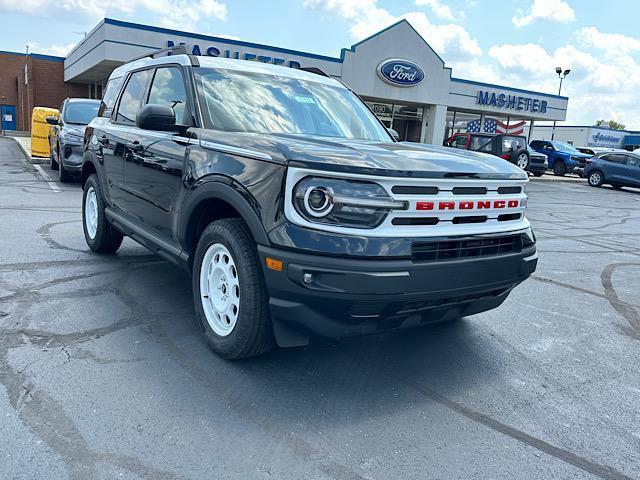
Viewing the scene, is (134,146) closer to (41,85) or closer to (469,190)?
(469,190)

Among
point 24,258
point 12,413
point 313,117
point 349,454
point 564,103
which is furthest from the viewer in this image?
point 564,103

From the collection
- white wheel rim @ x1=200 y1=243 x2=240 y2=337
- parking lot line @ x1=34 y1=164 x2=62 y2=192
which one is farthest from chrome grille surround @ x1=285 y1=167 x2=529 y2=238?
parking lot line @ x1=34 y1=164 x2=62 y2=192

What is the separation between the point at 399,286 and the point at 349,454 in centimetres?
87

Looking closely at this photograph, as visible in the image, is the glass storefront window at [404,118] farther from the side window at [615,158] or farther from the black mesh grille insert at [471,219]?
the black mesh grille insert at [471,219]

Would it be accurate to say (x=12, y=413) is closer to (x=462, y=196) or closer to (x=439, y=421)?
(x=439, y=421)

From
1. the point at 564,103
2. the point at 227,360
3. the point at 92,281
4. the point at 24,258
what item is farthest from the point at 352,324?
the point at 564,103

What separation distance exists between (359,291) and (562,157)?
29083 mm

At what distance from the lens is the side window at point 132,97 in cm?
492

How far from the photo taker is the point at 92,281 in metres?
4.96

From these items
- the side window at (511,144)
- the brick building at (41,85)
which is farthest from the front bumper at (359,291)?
the brick building at (41,85)

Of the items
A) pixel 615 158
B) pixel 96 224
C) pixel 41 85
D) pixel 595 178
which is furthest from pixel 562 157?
pixel 41 85

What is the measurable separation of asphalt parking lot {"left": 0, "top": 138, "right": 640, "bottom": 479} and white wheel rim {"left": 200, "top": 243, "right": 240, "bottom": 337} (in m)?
0.25

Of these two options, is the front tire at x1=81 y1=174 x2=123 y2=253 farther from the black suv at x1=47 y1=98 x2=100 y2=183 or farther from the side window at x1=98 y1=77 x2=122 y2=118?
the black suv at x1=47 y1=98 x2=100 y2=183

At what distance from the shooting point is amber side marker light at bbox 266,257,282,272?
2826 mm
